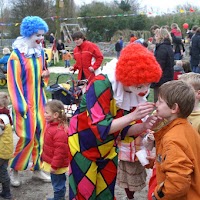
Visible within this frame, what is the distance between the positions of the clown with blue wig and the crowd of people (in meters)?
0.01

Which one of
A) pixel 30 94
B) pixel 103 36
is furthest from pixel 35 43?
pixel 103 36

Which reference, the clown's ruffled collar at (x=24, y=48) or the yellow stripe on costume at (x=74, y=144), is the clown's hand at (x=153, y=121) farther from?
the clown's ruffled collar at (x=24, y=48)

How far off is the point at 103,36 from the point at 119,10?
247cm

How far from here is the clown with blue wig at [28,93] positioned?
3.99 m

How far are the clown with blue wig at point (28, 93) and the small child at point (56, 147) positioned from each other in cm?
63

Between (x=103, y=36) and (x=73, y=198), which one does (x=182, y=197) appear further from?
(x=103, y=36)

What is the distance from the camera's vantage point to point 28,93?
4117mm

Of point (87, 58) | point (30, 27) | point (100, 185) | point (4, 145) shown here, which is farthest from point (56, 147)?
point (87, 58)

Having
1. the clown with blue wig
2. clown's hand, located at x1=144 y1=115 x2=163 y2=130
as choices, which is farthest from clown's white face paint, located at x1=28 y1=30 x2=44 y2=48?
clown's hand, located at x1=144 y1=115 x2=163 y2=130

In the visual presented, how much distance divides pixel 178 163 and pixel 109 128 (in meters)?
0.53

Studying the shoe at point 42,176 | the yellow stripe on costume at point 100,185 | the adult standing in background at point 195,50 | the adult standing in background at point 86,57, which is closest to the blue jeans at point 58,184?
the shoe at point 42,176

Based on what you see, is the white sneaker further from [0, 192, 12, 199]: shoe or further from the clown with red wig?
the clown with red wig

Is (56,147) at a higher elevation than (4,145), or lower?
higher

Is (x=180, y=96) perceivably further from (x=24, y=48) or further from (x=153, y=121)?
(x=24, y=48)
